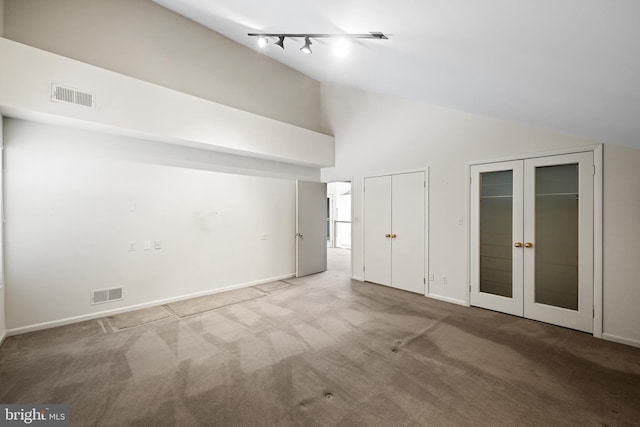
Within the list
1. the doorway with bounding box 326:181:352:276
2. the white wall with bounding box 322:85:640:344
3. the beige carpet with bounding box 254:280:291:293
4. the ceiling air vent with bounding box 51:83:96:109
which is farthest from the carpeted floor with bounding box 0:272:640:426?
the doorway with bounding box 326:181:352:276

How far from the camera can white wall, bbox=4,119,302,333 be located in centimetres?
321

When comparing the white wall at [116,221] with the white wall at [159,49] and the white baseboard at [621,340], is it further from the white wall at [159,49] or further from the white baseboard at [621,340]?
the white baseboard at [621,340]

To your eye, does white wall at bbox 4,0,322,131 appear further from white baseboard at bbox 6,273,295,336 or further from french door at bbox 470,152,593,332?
french door at bbox 470,152,593,332

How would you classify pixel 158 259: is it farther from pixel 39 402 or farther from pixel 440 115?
pixel 440 115

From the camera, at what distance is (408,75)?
9.84 ft

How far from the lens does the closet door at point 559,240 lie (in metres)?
3.25

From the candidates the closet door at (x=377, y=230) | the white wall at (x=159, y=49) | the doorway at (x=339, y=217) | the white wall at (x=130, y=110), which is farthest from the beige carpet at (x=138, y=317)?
the doorway at (x=339, y=217)

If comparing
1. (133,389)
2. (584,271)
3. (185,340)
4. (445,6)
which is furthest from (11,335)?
(584,271)

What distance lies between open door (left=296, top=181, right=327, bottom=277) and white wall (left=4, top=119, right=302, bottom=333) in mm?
841

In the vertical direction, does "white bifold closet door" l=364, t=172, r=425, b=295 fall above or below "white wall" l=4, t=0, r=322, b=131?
below

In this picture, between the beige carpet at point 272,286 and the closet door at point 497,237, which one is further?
the beige carpet at point 272,286

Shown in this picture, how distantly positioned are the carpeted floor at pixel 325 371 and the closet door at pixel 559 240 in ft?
0.88

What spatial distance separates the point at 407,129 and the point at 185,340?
461cm

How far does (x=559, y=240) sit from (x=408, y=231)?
2.03m
